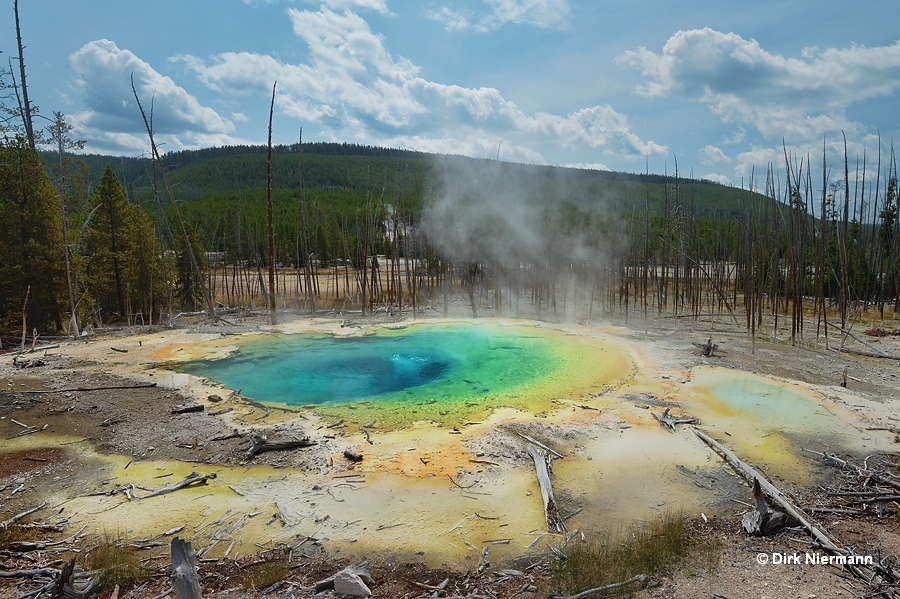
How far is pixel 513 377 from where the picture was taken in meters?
11.2

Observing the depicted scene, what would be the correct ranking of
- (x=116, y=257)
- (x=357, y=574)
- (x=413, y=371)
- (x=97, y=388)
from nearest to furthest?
1. (x=357, y=574)
2. (x=97, y=388)
3. (x=413, y=371)
4. (x=116, y=257)

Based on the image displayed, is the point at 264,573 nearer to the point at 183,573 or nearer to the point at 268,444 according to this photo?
the point at 183,573

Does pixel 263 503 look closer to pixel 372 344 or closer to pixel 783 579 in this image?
pixel 783 579

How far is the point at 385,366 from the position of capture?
12266 millimetres

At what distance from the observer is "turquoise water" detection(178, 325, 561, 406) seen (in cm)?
999

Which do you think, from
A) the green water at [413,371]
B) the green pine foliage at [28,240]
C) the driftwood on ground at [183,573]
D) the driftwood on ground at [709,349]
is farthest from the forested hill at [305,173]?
the driftwood on ground at [183,573]

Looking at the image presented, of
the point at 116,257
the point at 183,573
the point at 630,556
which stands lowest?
the point at 630,556

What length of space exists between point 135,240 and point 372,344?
13.4 metres

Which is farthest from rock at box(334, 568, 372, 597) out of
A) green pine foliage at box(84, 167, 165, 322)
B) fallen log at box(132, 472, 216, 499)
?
green pine foliage at box(84, 167, 165, 322)

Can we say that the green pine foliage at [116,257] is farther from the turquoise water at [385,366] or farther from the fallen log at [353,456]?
the fallen log at [353,456]

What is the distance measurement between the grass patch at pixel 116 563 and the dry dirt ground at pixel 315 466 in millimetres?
138

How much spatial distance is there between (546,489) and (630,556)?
4.35 feet

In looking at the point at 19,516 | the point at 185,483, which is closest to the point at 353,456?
the point at 185,483

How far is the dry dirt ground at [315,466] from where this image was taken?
13.2 ft
